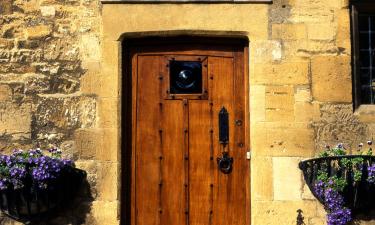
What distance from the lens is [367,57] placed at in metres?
6.16

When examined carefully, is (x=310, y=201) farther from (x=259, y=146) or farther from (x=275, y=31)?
(x=275, y=31)

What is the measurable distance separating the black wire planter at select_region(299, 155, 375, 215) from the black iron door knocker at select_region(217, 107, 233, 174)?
27.1 inches

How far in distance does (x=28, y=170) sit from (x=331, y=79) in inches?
108

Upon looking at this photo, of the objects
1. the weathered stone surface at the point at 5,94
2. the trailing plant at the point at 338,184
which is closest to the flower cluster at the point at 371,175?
the trailing plant at the point at 338,184

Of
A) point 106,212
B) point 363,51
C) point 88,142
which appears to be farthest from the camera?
point 363,51

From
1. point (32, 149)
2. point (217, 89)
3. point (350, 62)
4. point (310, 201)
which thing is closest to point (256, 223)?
→ point (310, 201)

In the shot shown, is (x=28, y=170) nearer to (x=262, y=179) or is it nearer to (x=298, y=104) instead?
(x=262, y=179)

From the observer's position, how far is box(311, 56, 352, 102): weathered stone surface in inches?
234

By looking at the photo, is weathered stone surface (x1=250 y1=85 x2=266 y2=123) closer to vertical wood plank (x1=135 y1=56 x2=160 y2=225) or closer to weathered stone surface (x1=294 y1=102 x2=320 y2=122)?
weathered stone surface (x1=294 y1=102 x2=320 y2=122)

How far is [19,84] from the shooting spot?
597 cm

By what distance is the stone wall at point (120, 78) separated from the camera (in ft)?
19.1

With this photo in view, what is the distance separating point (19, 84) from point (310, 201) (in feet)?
9.05

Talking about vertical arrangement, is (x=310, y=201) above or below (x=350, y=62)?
below

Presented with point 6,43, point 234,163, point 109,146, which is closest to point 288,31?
point 234,163
